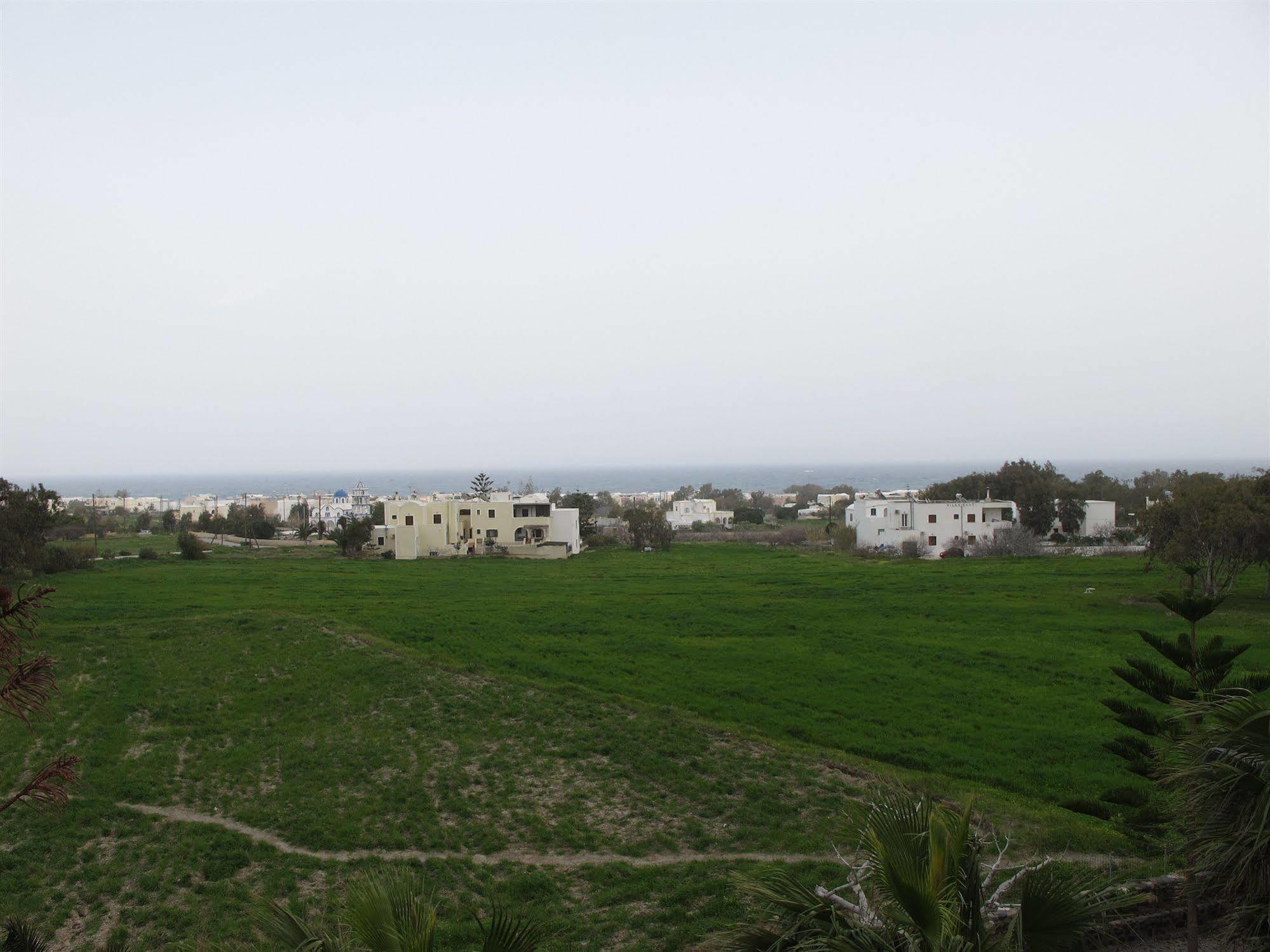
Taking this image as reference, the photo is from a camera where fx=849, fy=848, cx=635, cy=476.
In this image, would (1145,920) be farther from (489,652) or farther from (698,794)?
(489,652)

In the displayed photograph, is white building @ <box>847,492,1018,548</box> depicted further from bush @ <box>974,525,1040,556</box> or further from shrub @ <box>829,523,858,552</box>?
shrub @ <box>829,523,858,552</box>

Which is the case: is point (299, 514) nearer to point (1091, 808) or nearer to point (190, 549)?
point (190, 549)

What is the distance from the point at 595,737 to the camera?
15734 mm

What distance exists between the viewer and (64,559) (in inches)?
1572

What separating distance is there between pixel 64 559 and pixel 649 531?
33.3m

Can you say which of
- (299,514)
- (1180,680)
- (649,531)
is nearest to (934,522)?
(649,531)

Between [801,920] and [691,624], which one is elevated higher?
[801,920]

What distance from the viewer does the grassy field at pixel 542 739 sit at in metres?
10.5

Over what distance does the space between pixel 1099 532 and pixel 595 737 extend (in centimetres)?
5249

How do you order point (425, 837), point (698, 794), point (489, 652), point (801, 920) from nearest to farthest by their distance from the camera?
point (801, 920)
point (425, 837)
point (698, 794)
point (489, 652)

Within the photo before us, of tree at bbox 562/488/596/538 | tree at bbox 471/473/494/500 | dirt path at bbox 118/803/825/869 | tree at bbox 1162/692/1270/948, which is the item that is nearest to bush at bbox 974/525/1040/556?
tree at bbox 562/488/596/538

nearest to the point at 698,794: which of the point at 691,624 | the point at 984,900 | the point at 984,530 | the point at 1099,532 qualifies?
the point at 984,900

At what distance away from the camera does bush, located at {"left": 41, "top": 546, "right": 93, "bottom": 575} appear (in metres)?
38.9

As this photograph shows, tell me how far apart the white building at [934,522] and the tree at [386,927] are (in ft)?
161
